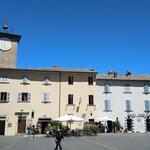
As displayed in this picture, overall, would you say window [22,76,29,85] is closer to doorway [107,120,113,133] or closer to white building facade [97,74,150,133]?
white building facade [97,74,150,133]

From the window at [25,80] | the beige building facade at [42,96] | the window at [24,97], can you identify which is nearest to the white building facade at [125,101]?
Answer: the beige building facade at [42,96]

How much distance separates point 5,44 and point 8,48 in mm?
762

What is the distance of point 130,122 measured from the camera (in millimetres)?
43969

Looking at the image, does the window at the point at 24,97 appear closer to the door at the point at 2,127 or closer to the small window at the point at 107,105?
the door at the point at 2,127

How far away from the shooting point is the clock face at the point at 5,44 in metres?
43.9

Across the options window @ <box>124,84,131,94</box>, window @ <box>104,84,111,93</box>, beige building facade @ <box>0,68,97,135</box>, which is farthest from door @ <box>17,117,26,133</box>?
window @ <box>124,84,131,94</box>

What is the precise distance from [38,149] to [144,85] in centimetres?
3014

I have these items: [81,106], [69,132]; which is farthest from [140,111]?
[69,132]

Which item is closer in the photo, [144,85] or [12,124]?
[12,124]

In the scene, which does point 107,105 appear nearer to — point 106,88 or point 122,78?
point 106,88

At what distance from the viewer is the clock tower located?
143ft

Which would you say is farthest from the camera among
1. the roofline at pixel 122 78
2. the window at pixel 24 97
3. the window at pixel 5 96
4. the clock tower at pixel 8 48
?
the roofline at pixel 122 78

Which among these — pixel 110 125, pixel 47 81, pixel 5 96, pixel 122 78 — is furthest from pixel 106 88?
pixel 5 96

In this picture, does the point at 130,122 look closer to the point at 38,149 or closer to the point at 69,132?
the point at 69,132
